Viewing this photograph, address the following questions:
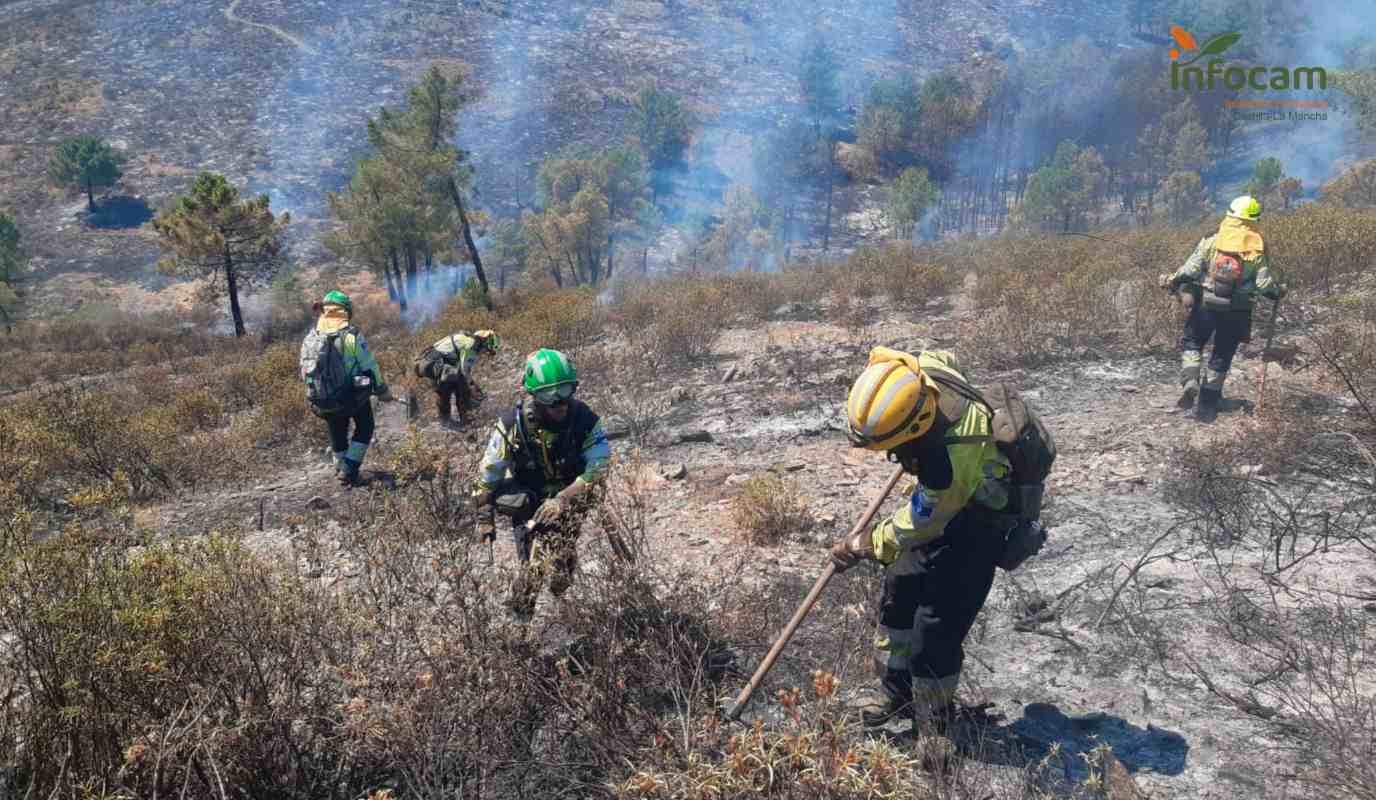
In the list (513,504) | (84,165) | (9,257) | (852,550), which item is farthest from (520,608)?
(84,165)

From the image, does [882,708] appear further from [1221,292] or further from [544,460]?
[1221,292]

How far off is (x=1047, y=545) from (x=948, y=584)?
71.2 inches

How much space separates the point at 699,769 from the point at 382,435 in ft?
22.1

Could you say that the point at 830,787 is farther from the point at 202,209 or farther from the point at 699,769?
the point at 202,209

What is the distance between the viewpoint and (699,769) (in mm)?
1803

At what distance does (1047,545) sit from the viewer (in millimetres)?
4059

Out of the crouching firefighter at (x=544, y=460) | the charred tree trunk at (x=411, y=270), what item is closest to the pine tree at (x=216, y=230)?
the charred tree trunk at (x=411, y=270)

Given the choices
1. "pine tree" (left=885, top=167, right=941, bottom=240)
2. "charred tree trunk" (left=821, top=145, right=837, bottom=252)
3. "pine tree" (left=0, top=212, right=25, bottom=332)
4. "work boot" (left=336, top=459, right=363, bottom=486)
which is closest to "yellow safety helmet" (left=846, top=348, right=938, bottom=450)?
"work boot" (left=336, top=459, right=363, bottom=486)

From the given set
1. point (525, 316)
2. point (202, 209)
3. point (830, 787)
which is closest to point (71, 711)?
point (830, 787)

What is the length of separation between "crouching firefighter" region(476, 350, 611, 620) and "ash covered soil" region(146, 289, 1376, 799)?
202 mm

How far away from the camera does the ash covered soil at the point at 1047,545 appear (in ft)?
8.90

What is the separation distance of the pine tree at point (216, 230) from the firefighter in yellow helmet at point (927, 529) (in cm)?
2363

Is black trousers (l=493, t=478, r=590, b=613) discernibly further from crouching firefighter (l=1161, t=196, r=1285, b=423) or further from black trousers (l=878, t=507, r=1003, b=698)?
crouching firefighter (l=1161, t=196, r=1285, b=423)

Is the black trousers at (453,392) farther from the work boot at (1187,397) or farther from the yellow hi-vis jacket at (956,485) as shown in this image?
the work boot at (1187,397)
